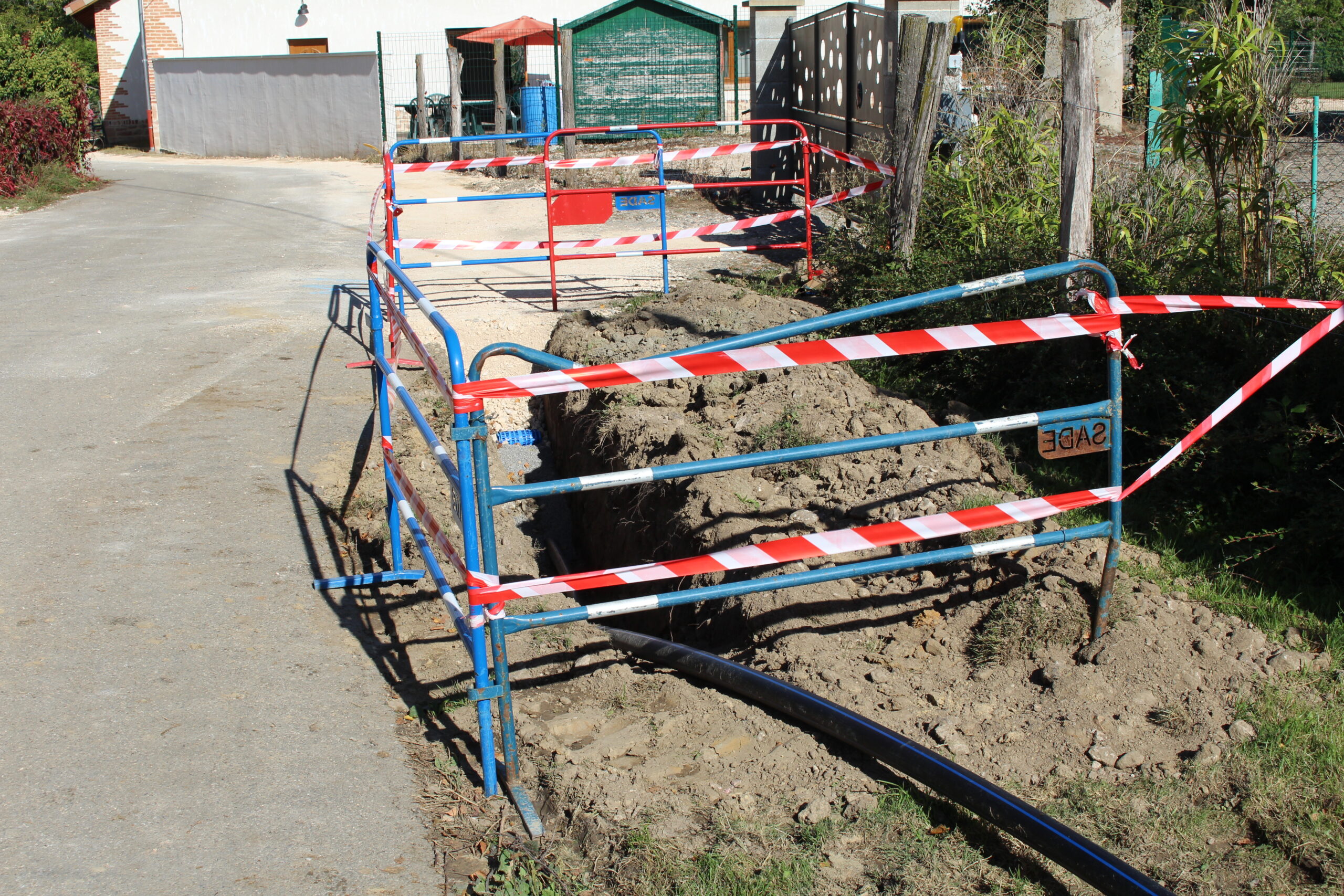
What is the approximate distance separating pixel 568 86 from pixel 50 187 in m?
8.97

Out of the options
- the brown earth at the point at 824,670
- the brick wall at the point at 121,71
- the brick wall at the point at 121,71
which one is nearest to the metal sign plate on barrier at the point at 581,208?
the brown earth at the point at 824,670

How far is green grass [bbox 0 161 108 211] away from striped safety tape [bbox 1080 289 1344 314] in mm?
17272

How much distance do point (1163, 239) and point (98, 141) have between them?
1168 inches

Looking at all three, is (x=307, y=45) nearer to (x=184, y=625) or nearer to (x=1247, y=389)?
(x=184, y=625)

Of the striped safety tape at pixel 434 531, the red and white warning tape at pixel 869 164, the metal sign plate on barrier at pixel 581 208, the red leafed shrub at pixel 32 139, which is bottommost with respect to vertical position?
the striped safety tape at pixel 434 531

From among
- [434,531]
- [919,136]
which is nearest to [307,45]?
[919,136]

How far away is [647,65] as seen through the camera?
74.7 ft

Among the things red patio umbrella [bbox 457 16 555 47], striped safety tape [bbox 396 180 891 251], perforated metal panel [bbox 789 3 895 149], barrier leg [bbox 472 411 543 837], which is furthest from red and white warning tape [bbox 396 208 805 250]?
red patio umbrella [bbox 457 16 555 47]

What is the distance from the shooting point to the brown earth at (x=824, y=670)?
323 cm

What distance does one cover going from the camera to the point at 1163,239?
6602 mm

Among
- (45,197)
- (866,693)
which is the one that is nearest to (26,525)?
(866,693)

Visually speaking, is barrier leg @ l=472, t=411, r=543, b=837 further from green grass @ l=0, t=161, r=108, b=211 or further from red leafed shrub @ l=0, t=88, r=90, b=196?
red leafed shrub @ l=0, t=88, r=90, b=196

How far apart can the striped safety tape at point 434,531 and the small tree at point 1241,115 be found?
4.38 metres

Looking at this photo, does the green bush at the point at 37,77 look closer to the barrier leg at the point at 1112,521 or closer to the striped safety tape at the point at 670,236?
the striped safety tape at the point at 670,236
